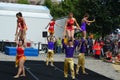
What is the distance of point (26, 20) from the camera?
108ft

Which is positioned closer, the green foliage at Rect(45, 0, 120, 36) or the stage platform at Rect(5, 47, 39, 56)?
the stage platform at Rect(5, 47, 39, 56)

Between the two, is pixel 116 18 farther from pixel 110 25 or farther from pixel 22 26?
pixel 22 26

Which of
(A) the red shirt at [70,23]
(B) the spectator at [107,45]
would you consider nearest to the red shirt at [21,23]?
(A) the red shirt at [70,23]

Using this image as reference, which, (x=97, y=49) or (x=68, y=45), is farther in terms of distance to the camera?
(x=97, y=49)

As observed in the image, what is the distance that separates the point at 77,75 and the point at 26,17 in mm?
15536

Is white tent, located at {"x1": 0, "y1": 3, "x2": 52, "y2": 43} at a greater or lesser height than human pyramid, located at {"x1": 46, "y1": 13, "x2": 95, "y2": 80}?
greater

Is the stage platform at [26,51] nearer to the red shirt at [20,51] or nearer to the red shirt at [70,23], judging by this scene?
the red shirt at [70,23]

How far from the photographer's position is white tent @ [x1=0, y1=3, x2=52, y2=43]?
32781mm

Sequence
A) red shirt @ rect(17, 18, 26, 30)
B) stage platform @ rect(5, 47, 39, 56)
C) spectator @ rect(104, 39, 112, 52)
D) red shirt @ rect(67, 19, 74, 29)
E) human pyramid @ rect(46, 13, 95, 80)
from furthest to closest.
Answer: spectator @ rect(104, 39, 112, 52), stage platform @ rect(5, 47, 39, 56), red shirt @ rect(67, 19, 74, 29), red shirt @ rect(17, 18, 26, 30), human pyramid @ rect(46, 13, 95, 80)

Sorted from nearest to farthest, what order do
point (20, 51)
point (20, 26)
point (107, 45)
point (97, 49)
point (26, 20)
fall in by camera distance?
point (20, 51) → point (20, 26) → point (97, 49) → point (107, 45) → point (26, 20)

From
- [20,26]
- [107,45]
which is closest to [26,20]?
[107,45]

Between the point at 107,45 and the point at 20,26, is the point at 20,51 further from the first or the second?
the point at 107,45

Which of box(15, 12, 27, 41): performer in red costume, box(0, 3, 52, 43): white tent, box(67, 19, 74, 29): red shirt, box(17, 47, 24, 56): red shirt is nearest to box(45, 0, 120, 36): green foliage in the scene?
box(0, 3, 52, 43): white tent

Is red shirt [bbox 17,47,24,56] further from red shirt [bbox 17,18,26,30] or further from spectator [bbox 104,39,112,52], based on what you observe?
spectator [bbox 104,39,112,52]
